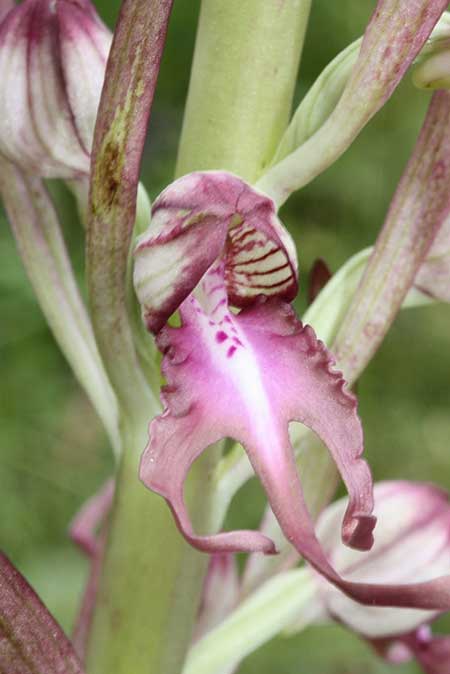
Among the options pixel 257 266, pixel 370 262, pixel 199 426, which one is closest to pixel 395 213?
pixel 370 262

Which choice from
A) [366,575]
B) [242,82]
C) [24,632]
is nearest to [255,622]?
[366,575]

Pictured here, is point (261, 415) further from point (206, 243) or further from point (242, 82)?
point (242, 82)

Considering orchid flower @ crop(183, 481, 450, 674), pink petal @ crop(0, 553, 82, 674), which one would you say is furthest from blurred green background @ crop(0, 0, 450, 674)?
pink petal @ crop(0, 553, 82, 674)

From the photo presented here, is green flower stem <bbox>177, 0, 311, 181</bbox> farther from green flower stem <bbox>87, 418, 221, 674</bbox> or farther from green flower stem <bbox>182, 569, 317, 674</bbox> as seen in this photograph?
green flower stem <bbox>182, 569, 317, 674</bbox>

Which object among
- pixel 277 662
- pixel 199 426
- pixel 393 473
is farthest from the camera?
pixel 393 473

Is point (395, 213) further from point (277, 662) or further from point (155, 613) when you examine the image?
point (277, 662)

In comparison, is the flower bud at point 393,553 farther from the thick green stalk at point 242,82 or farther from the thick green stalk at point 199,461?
the thick green stalk at point 242,82
